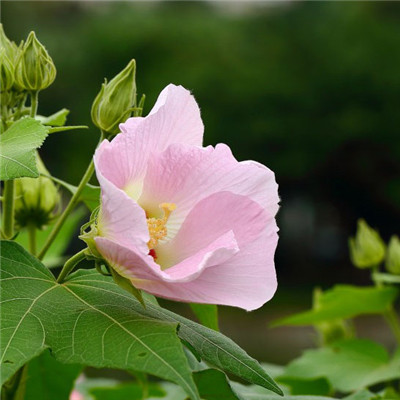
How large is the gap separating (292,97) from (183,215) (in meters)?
18.1

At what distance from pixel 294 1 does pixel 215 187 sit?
66.7 feet

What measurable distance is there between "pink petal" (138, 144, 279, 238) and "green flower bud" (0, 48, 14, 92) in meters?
0.15

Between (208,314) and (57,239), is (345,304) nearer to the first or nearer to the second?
(57,239)

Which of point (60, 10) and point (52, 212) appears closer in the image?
point (52, 212)

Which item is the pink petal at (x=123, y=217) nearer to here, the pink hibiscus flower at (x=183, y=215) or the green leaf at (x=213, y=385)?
the pink hibiscus flower at (x=183, y=215)

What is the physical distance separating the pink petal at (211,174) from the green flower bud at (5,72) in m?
0.15

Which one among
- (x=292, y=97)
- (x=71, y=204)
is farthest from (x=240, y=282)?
(x=292, y=97)

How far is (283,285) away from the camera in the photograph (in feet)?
61.8

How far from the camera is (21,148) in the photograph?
476 mm

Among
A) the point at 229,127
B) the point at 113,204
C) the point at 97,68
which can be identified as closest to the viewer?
the point at 113,204

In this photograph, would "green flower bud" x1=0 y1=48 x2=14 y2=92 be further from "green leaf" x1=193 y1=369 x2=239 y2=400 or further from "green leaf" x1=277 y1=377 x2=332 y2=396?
"green leaf" x1=277 y1=377 x2=332 y2=396

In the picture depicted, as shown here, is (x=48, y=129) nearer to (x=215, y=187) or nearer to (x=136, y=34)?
(x=215, y=187)

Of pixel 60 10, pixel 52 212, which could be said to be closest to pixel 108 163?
pixel 52 212

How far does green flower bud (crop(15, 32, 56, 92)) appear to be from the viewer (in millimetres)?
572
